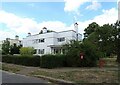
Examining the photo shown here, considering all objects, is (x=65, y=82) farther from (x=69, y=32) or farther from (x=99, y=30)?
(x=69, y=32)

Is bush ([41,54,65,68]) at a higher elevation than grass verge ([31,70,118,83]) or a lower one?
higher

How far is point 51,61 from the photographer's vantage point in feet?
89.4

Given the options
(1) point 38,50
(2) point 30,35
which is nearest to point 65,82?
(1) point 38,50

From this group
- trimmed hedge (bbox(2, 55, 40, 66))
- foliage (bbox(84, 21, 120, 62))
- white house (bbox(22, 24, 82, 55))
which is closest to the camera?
trimmed hedge (bbox(2, 55, 40, 66))

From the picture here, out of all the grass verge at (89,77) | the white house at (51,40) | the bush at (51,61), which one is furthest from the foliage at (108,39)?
the white house at (51,40)

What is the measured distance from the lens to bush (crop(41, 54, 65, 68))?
2695 cm

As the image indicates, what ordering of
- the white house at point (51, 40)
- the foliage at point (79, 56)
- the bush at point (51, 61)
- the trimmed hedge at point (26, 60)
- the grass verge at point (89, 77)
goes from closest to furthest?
the grass verge at point (89, 77)
the bush at point (51, 61)
the foliage at point (79, 56)
the trimmed hedge at point (26, 60)
the white house at point (51, 40)

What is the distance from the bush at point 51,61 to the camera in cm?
2695

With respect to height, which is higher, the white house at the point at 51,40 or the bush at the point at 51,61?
the white house at the point at 51,40

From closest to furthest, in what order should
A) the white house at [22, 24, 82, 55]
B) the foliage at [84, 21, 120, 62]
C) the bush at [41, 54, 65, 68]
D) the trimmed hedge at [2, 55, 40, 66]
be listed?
1. the bush at [41, 54, 65, 68]
2. the trimmed hedge at [2, 55, 40, 66]
3. the foliage at [84, 21, 120, 62]
4. the white house at [22, 24, 82, 55]

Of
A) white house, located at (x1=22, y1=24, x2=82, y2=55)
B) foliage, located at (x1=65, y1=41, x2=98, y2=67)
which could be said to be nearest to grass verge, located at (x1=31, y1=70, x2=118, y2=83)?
foliage, located at (x1=65, y1=41, x2=98, y2=67)

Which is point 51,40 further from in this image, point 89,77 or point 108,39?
point 89,77

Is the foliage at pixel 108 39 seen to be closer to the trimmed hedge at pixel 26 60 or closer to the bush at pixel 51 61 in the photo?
the bush at pixel 51 61

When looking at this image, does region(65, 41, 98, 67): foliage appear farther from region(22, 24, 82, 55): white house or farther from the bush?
region(22, 24, 82, 55): white house
